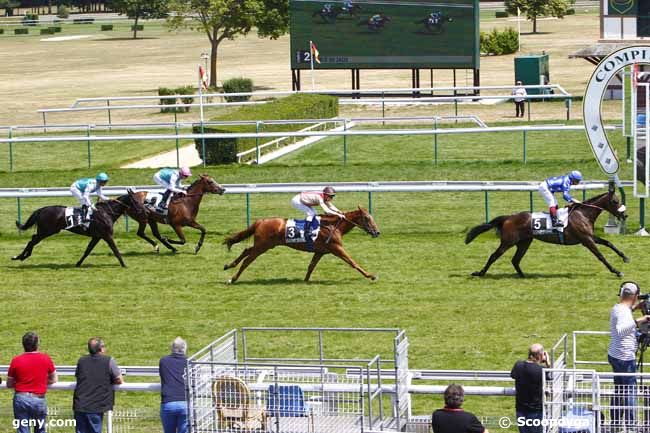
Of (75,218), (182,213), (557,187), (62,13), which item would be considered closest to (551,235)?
(557,187)

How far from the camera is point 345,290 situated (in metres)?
14.6

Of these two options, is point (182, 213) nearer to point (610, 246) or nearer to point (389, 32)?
point (610, 246)

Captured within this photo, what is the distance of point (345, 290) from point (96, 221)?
11.3 feet

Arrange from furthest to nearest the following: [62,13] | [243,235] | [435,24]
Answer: [62,13], [435,24], [243,235]

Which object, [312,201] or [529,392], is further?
[312,201]

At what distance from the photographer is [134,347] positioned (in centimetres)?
1222

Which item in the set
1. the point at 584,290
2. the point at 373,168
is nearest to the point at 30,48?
the point at 373,168

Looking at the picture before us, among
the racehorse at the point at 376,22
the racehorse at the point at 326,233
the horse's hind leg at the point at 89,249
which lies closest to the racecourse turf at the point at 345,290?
the horse's hind leg at the point at 89,249

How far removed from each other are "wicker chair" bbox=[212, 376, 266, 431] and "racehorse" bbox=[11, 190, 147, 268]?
8.13 meters

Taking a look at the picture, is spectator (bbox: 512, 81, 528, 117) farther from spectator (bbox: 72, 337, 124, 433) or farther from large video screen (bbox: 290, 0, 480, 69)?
spectator (bbox: 72, 337, 124, 433)

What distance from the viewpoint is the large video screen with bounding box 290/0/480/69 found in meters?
33.1

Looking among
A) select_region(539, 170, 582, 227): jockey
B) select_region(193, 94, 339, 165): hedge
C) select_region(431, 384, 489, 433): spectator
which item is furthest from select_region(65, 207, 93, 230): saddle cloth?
select_region(431, 384, 489, 433): spectator

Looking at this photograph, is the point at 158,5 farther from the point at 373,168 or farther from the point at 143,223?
the point at 143,223

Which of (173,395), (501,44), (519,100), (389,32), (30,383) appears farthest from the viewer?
(501,44)
